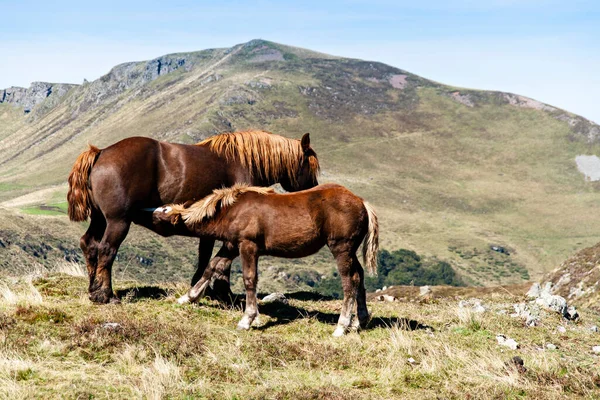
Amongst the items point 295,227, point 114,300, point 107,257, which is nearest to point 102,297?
point 114,300

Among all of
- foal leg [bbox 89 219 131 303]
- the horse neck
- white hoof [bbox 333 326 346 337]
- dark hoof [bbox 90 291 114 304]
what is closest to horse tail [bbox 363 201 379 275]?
white hoof [bbox 333 326 346 337]

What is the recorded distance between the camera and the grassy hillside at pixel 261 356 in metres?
6.49

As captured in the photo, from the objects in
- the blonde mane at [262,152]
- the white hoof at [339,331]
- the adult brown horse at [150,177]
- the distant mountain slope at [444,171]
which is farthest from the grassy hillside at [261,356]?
the distant mountain slope at [444,171]

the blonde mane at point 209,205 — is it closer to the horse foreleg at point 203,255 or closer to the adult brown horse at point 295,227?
the adult brown horse at point 295,227

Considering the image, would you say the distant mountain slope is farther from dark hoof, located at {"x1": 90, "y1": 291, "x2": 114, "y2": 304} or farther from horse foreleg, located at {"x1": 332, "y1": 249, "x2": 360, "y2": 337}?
horse foreleg, located at {"x1": 332, "y1": 249, "x2": 360, "y2": 337}

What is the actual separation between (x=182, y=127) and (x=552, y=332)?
163481 mm

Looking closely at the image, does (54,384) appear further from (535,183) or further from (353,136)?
(353,136)

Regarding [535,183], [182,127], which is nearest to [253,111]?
[182,127]

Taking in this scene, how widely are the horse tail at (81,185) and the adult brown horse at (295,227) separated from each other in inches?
64.4

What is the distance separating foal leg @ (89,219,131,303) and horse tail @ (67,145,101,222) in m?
0.57

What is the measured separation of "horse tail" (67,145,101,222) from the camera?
9.93 meters

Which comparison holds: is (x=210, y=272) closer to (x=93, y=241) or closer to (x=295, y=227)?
(x=295, y=227)

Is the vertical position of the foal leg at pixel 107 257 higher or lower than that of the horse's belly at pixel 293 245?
lower

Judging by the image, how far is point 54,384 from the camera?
6.36 meters
